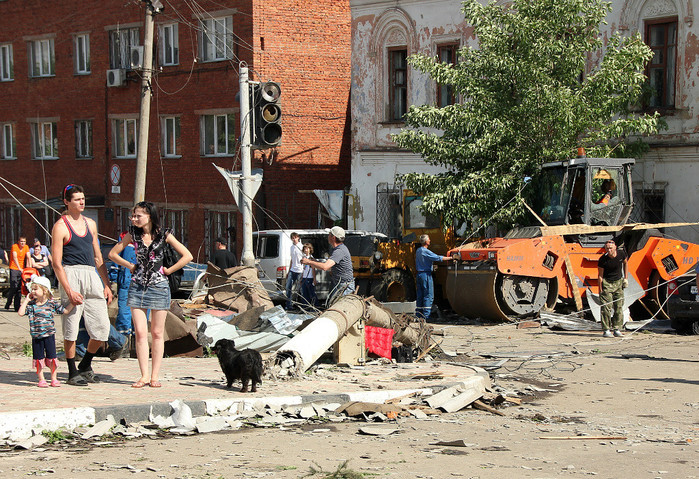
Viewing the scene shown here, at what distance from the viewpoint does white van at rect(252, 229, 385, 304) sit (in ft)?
74.3

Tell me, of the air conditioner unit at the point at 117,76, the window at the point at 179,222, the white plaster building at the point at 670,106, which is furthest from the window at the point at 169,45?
the white plaster building at the point at 670,106

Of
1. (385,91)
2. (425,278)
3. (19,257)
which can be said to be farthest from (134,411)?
(385,91)

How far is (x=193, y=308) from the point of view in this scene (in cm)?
1722

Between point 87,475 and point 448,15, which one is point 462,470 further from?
point 448,15

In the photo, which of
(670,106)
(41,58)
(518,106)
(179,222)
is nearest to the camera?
(518,106)

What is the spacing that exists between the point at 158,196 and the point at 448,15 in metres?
12.9

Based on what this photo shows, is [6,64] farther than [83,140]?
Yes

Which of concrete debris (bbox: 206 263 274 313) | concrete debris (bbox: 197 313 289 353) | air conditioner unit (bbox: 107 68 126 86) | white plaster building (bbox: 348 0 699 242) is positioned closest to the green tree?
white plaster building (bbox: 348 0 699 242)

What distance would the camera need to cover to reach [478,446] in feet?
25.0

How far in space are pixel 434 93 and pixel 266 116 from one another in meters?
12.3

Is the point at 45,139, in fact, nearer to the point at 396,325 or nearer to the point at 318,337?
the point at 396,325

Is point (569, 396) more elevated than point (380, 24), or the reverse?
point (380, 24)

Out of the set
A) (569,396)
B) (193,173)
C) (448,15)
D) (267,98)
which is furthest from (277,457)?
(193,173)

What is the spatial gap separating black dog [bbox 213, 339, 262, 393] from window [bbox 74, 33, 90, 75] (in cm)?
3005
